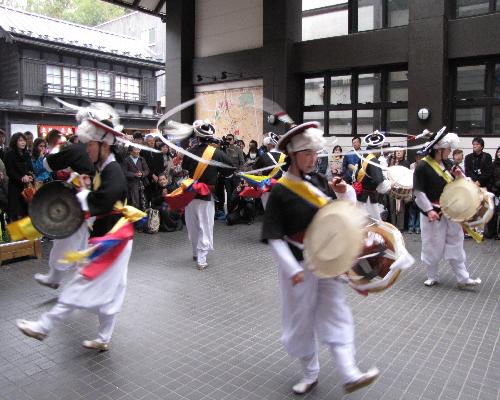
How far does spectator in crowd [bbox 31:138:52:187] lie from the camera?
8.35 m

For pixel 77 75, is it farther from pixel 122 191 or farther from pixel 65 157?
pixel 122 191

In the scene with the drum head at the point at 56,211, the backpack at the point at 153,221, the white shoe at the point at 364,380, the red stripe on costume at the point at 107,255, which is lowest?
the white shoe at the point at 364,380

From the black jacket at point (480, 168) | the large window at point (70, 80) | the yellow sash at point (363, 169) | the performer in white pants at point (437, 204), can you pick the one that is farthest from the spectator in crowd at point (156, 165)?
the large window at point (70, 80)

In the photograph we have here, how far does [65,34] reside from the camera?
21.7 metres

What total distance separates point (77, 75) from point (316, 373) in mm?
21042

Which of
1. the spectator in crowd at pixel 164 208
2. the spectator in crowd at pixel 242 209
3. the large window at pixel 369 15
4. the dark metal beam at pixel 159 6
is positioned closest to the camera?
the spectator in crowd at pixel 164 208

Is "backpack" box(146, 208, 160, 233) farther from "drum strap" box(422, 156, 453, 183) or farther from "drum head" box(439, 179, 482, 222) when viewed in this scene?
"drum head" box(439, 179, 482, 222)

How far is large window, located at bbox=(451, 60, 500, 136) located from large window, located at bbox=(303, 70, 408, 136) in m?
1.25

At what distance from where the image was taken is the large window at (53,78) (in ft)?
66.2

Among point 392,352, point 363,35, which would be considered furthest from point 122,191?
point 363,35

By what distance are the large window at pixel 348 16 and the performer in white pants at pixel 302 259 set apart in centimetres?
1033

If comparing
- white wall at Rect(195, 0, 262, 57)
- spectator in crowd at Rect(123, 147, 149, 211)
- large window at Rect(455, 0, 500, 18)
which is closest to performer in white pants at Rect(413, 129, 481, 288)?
spectator in crowd at Rect(123, 147, 149, 211)

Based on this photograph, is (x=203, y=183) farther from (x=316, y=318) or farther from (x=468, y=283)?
(x=316, y=318)

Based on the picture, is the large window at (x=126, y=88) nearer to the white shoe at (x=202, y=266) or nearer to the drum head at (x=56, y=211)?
the white shoe at (x=202, y=266)
